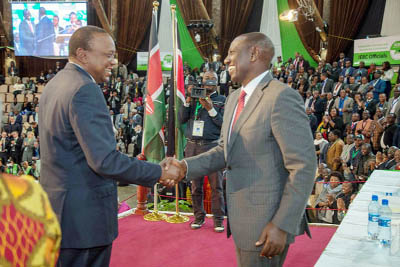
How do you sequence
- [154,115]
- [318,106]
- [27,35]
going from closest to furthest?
[154,115] < [318,106] < [27,35]

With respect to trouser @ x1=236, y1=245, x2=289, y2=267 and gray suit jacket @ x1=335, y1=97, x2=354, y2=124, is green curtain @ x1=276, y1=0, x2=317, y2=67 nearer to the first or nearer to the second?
gray suit jacket @ x1=335, y1=97, x2=354, y2=124

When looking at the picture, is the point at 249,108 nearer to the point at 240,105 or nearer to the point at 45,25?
the point at 240,105

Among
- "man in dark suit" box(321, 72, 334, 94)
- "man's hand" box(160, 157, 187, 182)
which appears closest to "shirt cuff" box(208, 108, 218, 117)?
"man's hand" box(160, 157, 187, 182)

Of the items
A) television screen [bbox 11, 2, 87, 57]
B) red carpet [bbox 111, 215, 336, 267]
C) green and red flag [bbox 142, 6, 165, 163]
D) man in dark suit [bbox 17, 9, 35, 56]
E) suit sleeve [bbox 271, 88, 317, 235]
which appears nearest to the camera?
suit sleeve [bbox 271, 88, 317, 235]

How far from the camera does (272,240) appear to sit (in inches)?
60.1

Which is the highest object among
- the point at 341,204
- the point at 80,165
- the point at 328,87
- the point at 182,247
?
the point at 80,165

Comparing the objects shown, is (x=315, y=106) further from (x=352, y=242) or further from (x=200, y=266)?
(x=352, y=242)

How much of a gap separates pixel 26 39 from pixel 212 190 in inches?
612

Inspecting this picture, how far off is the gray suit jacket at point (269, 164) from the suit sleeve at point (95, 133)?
0.46 meters

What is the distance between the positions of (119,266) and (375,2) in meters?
12.6

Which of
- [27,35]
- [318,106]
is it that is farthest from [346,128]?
[27,35]

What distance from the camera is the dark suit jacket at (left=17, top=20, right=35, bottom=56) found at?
1684 cm

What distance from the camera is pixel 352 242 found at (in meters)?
1.88

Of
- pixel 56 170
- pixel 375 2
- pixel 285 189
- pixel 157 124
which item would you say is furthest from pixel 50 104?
pixel 375 2
